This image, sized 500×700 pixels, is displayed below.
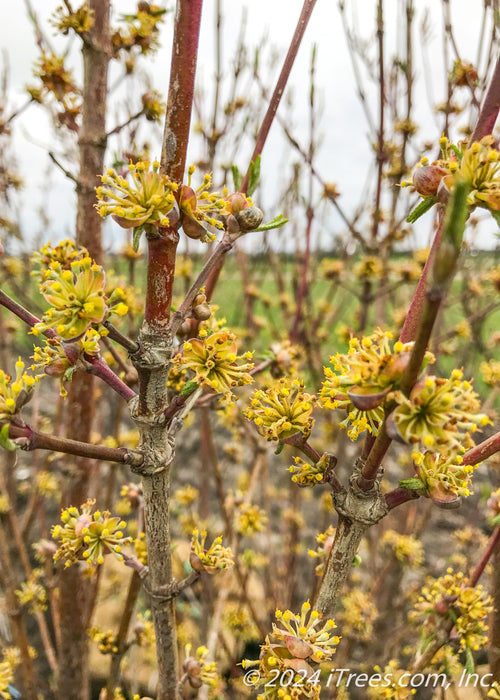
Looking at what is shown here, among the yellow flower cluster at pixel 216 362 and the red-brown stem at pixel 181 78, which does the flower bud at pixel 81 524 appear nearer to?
the yellow flower cluster at pixel 216 362

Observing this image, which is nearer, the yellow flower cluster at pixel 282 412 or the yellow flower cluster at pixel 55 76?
the yellow flower cluster at pixel 282 412

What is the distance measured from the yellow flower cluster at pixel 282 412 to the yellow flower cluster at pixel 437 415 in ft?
0.71

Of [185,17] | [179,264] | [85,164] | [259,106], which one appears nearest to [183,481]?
[179,264]

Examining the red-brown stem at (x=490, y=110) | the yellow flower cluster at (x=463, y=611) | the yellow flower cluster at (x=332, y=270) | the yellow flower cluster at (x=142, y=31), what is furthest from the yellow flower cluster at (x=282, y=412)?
the yellow flower cluster at (x=332, y=270)

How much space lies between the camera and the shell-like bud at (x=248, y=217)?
0.80 metres

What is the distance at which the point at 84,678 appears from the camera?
6.15 feet

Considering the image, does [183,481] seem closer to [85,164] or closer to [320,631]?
[85,164]

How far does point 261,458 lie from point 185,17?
170cm

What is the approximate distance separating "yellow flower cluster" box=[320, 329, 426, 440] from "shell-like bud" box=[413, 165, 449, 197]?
215 mm

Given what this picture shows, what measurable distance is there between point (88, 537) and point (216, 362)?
1.28 feet

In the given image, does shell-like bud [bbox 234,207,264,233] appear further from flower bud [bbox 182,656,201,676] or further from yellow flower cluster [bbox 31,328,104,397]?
flower bud [bbox 182,656,201,676]

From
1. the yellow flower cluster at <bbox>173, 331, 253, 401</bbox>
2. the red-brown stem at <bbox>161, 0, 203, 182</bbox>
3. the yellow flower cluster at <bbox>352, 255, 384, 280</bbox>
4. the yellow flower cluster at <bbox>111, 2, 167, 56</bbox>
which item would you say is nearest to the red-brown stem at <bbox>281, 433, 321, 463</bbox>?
the yellow flower cluster at <bbox>173, 331, 253, 401</bbox>

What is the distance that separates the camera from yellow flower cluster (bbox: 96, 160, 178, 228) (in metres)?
0.72

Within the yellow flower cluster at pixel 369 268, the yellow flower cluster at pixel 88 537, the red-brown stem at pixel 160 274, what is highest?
the yellow flower cluster at pixel 369 268
